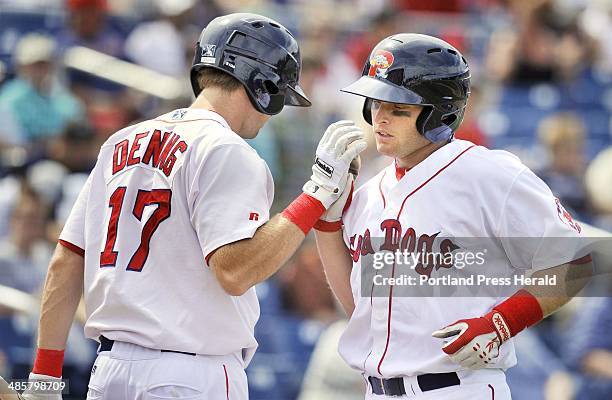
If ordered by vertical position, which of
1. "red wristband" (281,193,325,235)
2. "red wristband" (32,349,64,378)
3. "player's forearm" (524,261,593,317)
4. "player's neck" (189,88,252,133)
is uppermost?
"player's neck" (189,88,252,133)

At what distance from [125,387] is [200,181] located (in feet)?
2.53

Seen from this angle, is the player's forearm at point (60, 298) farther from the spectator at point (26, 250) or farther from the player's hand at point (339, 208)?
the spectator at point (26, 250)

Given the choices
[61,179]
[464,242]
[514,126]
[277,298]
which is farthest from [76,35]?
[464,242]

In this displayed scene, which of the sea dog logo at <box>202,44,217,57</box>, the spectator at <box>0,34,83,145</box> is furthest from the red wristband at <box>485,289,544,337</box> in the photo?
the spectator at <box>0,34,83,145</box>

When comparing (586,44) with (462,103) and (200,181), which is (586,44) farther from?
(200,181)

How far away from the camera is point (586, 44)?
11250 millimetres

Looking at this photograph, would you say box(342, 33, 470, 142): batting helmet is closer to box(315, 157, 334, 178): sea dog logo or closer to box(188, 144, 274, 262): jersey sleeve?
box(315, 157, 334, 178): sea dog logo

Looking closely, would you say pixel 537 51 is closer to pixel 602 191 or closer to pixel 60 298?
pixel 602 191

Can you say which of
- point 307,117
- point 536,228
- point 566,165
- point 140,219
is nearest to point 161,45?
point 307,117

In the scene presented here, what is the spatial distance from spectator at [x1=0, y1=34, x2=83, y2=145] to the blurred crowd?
11 mm

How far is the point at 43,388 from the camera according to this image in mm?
4207

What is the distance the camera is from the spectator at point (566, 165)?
8.93 metres

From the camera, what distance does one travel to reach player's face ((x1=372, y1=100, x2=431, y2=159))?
4.16 m

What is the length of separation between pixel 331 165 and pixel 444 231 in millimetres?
469
